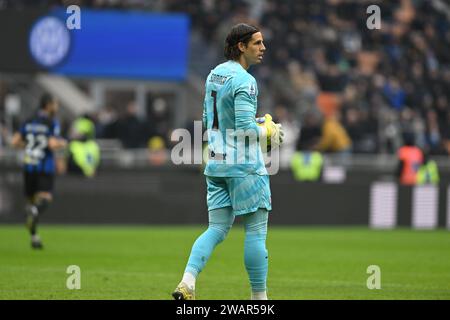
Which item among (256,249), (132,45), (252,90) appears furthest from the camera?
(132,45)

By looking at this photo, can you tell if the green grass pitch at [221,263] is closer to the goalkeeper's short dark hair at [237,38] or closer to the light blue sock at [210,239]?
the light blue sock at [210,239]

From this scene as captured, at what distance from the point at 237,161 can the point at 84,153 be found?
13116 mm

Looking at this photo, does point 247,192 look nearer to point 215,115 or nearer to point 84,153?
point 215,115

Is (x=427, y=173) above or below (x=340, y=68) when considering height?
below

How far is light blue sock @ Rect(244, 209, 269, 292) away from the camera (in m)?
8.40

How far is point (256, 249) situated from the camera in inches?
330

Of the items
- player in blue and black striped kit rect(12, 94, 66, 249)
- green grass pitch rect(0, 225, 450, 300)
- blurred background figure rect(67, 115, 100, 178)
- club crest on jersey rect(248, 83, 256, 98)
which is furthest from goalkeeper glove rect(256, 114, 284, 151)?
blurred background figure rect(67, 115, 100, 178)

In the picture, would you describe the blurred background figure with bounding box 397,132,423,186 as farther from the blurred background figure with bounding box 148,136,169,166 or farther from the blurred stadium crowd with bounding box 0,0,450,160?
the blurred background figure with bounding box 148,136,169,166

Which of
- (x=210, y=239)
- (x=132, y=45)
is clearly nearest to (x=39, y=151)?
(x=210, y=239)

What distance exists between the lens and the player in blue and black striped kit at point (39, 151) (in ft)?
50.8

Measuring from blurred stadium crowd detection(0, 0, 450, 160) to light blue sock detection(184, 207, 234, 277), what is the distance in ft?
50.5

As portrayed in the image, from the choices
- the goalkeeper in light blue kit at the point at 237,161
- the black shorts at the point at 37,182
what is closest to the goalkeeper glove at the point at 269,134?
the goalkeeper in light blue kit at the point at 237,161
